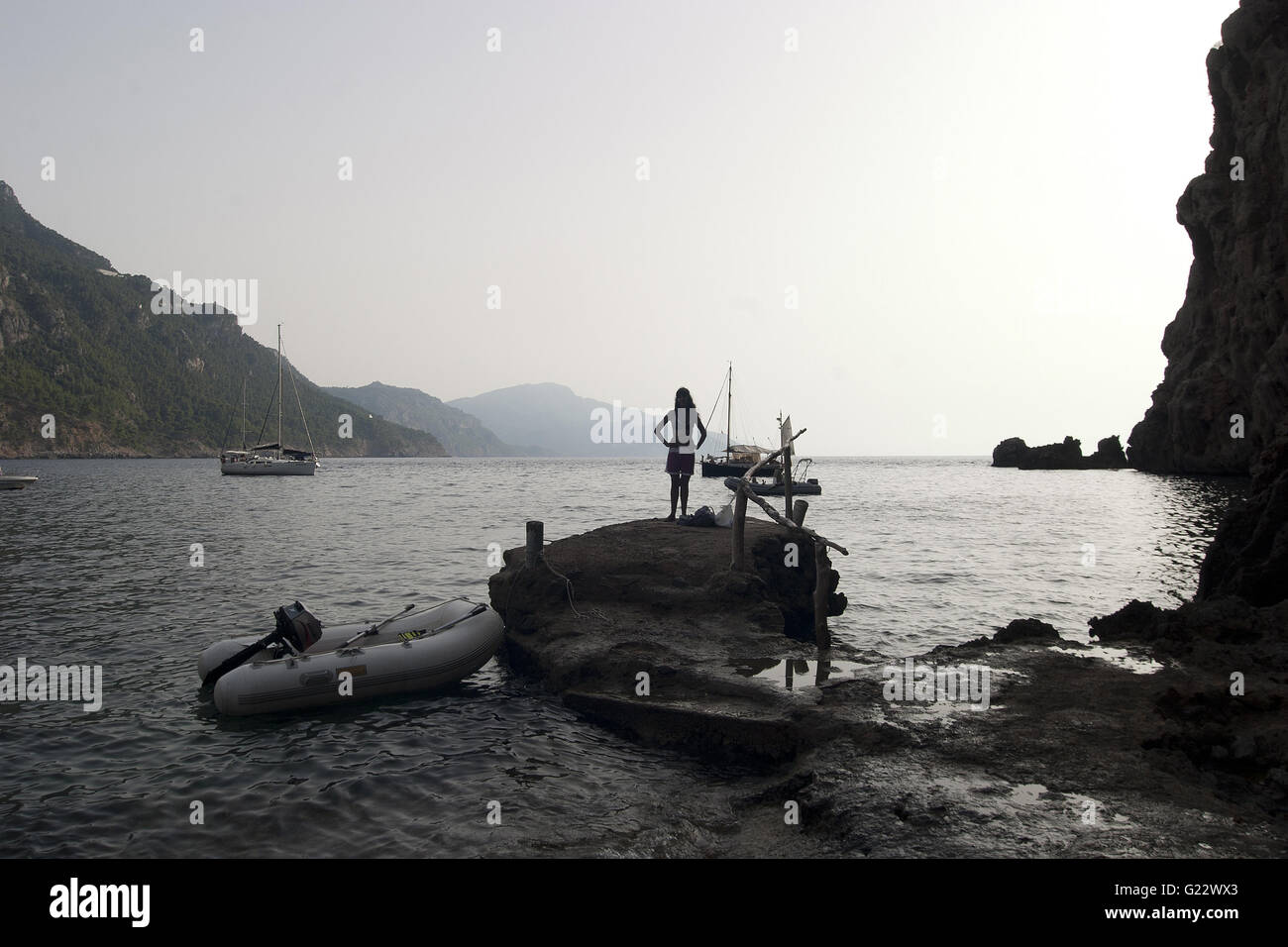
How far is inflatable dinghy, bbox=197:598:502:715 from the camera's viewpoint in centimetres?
944

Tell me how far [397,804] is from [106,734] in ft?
14.7

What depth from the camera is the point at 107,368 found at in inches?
5527

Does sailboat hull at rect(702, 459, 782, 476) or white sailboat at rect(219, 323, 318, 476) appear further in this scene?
white sailboat at rect(219, 323, 318, 476)

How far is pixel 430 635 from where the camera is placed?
35.2ft

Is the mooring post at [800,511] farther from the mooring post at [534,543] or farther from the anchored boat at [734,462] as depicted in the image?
the anchored boat at [734,462]

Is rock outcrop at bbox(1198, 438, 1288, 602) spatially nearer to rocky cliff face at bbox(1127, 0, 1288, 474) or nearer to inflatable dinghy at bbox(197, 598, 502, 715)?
inflatable dinghy at bbox(197, 598, 502, 715)

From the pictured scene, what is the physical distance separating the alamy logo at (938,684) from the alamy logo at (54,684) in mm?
10343

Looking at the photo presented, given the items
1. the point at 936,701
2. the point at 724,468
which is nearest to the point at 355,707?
the point at 936,701

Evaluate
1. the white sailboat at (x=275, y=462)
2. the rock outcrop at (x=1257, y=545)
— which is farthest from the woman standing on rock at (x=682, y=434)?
the white sailboat at (x=275, y=462)

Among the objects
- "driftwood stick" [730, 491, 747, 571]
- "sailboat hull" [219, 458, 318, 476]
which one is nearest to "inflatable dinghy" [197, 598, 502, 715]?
"driftwood stick" [730, 491, 747, 571]
